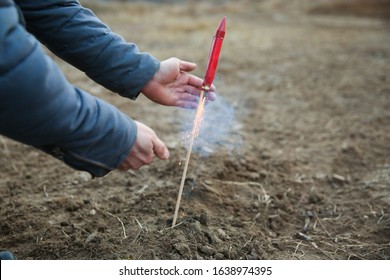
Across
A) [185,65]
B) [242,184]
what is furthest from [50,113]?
[242,184]

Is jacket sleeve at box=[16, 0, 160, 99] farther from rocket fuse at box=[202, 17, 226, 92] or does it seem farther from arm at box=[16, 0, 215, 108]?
rocket fuse at box=[202, 17, 226, 92]

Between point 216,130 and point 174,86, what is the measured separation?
59.1 inches

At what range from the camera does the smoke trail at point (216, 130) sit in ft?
10.7

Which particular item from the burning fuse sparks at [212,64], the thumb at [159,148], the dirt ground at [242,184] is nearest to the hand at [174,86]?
the burning fuse sparks at [212,64]

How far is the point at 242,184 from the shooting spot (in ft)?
9.23

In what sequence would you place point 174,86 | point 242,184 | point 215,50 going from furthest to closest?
point 242,184 < point 174,86 < point 215,50

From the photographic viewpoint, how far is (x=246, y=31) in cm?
880

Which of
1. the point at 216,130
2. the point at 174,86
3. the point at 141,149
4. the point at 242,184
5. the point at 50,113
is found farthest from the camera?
the point at 216,130

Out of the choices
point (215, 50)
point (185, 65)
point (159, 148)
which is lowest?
point (159, 148)

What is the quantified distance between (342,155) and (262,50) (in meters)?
3.73

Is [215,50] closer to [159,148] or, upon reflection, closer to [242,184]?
[159,148]

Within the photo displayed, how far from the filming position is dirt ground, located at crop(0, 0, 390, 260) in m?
2.19

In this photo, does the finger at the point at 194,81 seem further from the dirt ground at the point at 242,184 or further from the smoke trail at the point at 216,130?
the smoke trail at the point at 216,130

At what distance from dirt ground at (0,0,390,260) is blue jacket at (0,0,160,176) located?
0.63m
